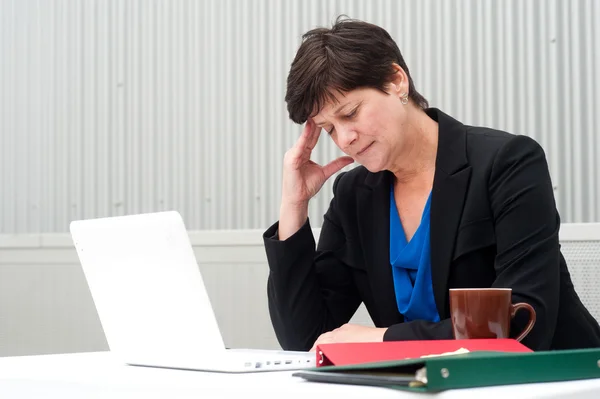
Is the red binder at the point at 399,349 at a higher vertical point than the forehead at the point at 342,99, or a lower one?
lower

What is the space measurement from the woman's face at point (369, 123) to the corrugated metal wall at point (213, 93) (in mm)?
1036

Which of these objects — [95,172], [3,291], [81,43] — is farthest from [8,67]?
[3,291]

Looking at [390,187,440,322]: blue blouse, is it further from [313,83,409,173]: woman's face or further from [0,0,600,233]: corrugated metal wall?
[0,0,600,233]: corrugated metal wall

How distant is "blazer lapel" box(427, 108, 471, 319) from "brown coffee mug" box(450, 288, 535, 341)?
21.4 inches

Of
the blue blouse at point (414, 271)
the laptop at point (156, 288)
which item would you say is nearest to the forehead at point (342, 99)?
the blue blouse at point (414, 271)

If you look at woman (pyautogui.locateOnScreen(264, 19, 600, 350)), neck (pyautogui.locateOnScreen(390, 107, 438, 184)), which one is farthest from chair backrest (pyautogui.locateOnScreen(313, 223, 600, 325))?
neck (pyautogui.locateOnScreen(390, 107, 438, 184))

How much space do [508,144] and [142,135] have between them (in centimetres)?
200

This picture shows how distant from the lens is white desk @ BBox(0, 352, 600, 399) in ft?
2.59

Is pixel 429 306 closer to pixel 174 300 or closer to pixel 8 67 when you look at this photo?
pixel 174 300

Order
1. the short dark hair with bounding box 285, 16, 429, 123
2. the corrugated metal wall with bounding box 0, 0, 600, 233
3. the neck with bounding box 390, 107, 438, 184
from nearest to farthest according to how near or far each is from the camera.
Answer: the short dark hair with bounding box 285, 16, 429, 123 → the neck with bounding box 390, 107, 438, 184 → the corrugated metal wall with bounding box 0, 0, 600, 233

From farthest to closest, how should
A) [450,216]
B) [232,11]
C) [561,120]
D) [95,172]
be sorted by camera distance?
[95,172] → [232,11] → [561,120] → [450,216]

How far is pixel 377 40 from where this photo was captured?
5.74ft

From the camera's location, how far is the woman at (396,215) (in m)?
1.57

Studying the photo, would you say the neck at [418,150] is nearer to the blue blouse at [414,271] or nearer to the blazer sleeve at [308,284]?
the blue blouse at [414,271]
